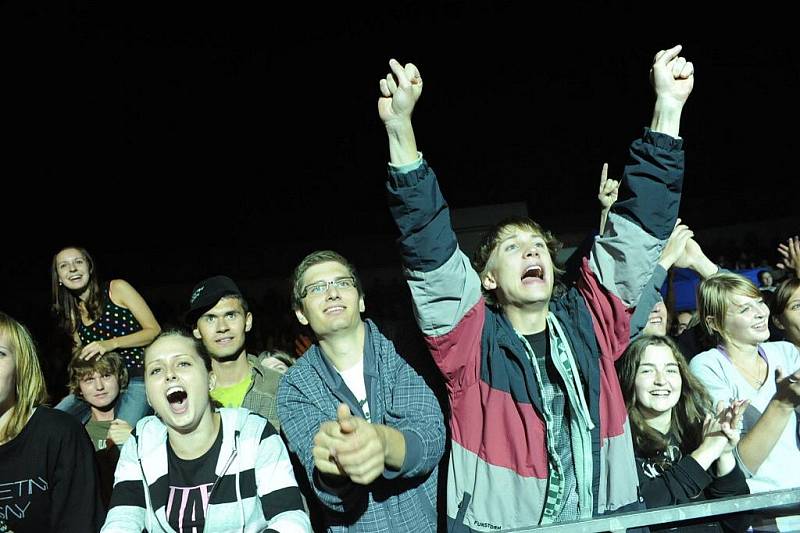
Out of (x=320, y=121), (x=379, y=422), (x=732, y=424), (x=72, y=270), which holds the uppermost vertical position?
(x=320, y=121)

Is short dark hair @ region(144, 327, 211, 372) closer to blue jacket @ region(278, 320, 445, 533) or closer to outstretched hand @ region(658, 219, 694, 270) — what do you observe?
blue jacket @ region(278, 320, 445, 533)

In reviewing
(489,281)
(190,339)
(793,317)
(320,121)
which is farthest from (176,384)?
(320,121)

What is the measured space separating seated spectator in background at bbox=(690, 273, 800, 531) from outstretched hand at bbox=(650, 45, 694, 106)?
946 millimetres

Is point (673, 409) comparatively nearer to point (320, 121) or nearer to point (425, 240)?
point (425, 240)

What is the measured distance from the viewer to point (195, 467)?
6.53 ft

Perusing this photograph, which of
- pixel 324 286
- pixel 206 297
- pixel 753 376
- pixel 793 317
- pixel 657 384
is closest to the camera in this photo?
pixel 324 286

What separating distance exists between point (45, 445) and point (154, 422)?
0.33m

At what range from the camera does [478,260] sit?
90.2 inches

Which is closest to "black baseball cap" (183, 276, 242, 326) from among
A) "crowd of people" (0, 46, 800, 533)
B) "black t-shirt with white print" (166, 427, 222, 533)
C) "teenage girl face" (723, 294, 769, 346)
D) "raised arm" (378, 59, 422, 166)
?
"crowd of people" (0, 46, 800, 533)

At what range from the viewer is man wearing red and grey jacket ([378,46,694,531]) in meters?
1.77

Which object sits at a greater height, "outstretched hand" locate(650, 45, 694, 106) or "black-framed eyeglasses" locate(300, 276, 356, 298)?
"outstretched hand" locate(650, 45, 694, 106)

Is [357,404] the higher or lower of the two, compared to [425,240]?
lower

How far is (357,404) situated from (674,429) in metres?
1.13

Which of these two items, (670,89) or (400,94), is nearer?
(400,94)
